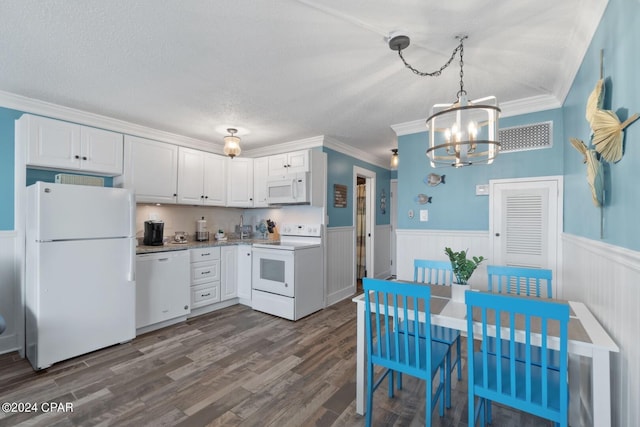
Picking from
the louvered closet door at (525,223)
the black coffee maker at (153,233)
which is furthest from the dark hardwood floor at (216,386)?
the louvered closet door at (525,223)

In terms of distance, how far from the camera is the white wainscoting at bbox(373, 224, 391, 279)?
5.43m

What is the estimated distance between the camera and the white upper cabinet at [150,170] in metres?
3.33

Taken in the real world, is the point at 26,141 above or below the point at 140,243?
above

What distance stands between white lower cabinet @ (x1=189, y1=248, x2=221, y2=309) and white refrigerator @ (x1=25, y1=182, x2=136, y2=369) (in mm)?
766

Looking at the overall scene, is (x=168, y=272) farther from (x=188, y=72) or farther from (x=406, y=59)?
(x=406, y=59)

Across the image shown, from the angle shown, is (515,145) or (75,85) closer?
(75,85)

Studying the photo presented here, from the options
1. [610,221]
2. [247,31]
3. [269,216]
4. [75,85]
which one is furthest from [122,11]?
[269,216]

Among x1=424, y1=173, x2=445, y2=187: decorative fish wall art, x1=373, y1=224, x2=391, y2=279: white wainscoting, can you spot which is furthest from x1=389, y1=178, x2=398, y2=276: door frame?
x1=424, y1=173, x2=445, y2=187: decorative fish wall art

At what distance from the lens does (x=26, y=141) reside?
265cm

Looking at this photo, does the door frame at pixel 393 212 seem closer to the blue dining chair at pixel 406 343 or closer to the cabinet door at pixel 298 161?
the cabinet door at pixel 298 161

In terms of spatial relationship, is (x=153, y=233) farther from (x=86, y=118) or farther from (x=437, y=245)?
(x=437, y=245)

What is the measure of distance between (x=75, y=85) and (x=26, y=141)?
785 millimetres

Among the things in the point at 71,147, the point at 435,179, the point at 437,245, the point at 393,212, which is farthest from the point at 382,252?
the point at 71,147

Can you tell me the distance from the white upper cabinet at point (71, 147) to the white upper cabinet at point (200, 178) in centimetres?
74
